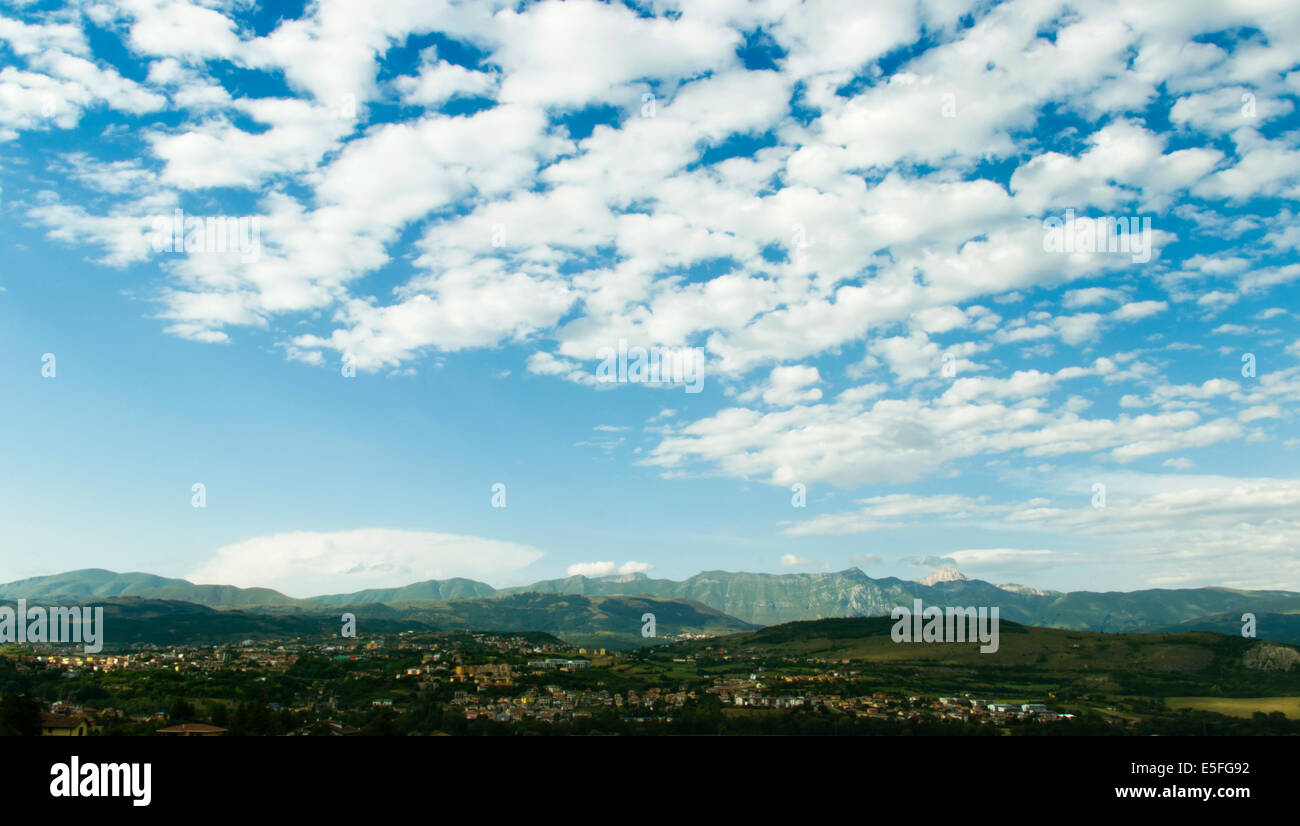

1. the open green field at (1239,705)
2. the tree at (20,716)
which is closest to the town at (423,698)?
the tree at (20,716)

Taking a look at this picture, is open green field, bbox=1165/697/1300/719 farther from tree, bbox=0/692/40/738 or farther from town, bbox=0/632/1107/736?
tree, bbox=0/692/40/738

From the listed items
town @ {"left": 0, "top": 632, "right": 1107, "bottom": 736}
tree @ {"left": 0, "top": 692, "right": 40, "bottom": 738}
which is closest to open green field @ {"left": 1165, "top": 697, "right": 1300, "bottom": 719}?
town @ {"left": 0, "top": 632, "right": 1107, "bottom": 736}

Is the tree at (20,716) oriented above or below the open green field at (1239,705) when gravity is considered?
above

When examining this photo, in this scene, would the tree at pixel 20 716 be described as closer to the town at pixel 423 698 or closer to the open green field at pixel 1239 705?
the town at pixel 423 698

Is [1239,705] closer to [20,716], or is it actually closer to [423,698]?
[423,698]

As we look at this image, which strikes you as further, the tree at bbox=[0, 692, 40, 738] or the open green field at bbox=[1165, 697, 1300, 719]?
the open green field at bbox=[1165, 697, 1300, 719]

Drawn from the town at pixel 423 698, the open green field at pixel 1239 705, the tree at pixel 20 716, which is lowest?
the open green field at pixel 1239 705

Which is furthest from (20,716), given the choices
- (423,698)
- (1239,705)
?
(1239,705)
